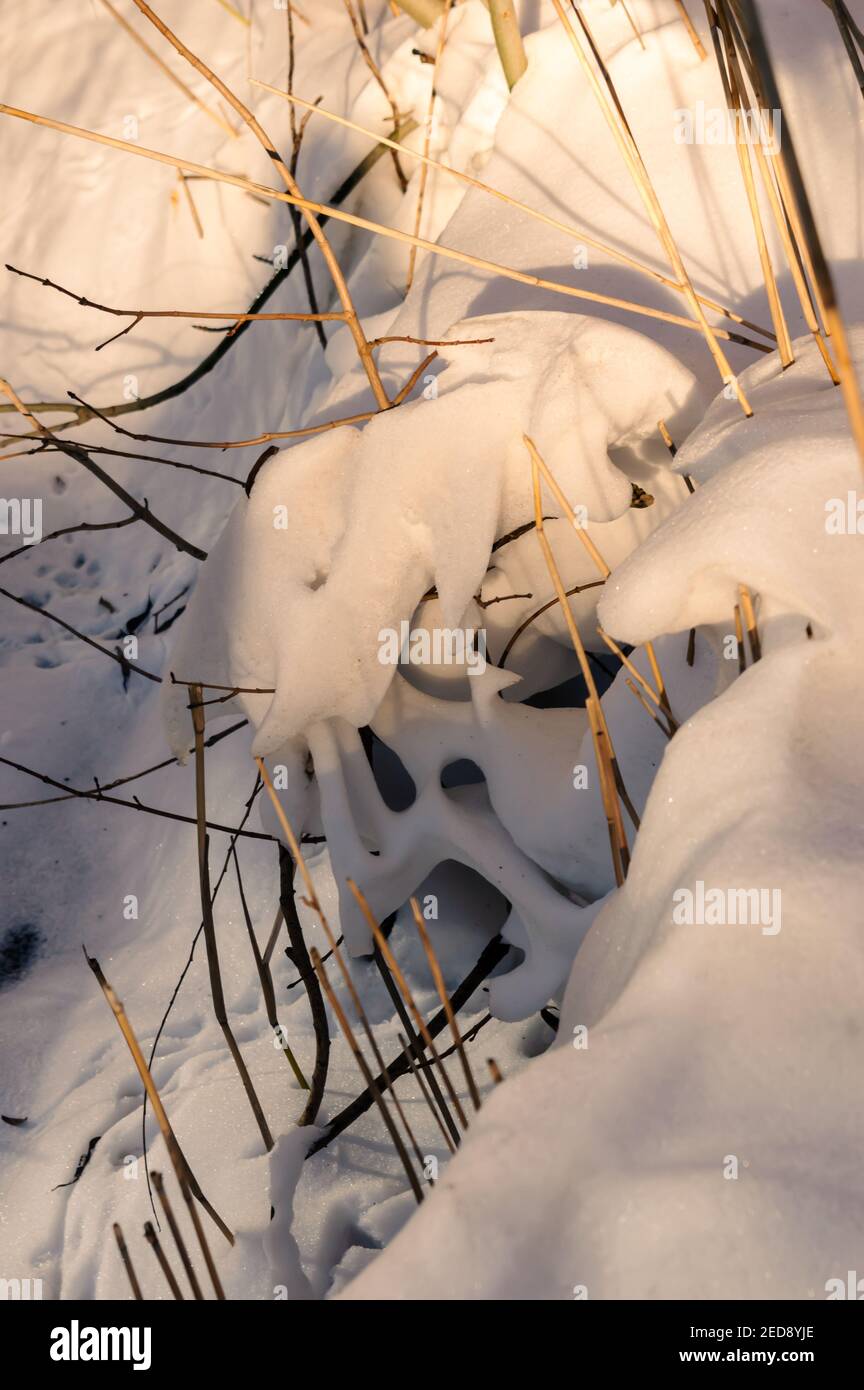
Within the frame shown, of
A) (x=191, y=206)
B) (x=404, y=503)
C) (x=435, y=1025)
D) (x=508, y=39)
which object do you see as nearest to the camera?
(x=404, y=503)

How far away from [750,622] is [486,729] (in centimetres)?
45

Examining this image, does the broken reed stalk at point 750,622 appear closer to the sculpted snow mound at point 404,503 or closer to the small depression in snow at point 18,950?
the sculpted snow mound at point 404,503

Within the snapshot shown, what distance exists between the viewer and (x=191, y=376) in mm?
2504

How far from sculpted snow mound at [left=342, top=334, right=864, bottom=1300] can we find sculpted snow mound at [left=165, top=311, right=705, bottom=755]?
0.90 feet

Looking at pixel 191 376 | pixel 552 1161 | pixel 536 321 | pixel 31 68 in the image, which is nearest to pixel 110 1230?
pixel 552 1161

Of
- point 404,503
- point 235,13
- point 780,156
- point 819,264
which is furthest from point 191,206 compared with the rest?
point 819,264

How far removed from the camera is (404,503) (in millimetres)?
1377

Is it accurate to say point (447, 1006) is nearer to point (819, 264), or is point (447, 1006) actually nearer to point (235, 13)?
point (819, 264)

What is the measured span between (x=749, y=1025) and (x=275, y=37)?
8.42ft

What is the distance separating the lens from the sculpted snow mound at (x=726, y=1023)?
30.9 inches

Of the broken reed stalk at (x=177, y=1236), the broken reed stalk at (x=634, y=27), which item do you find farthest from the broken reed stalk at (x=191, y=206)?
the broken reed stalk at (x=177, y=1236)

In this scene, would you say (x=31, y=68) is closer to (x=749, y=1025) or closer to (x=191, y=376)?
(x=191, y=376)

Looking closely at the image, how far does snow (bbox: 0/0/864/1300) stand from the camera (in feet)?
2.74

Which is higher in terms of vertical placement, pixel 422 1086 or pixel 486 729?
pixel 486 729
